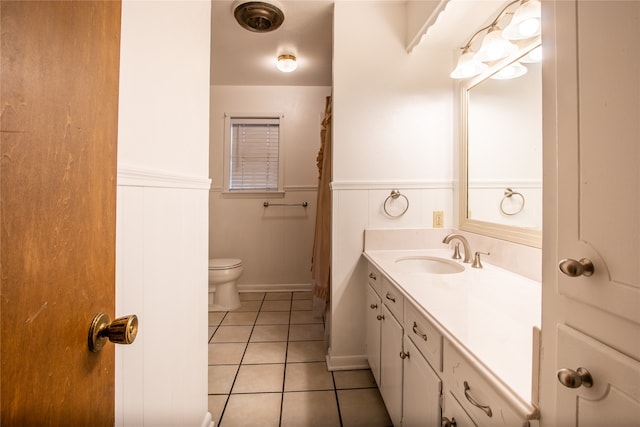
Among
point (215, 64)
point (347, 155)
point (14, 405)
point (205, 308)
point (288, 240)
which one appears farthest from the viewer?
point (288, 240)

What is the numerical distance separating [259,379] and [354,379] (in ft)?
1.92

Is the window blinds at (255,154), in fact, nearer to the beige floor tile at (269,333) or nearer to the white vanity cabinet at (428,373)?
the beige floor tile at (269,333)

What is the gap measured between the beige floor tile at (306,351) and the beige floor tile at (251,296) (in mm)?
1037

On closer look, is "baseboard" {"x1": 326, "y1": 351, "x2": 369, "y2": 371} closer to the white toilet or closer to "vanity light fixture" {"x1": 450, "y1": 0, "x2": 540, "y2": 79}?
the white toilet

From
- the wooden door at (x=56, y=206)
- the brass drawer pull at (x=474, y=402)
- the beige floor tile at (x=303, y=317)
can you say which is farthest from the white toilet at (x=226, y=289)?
the brass drawer pull at (x=474, y=402)

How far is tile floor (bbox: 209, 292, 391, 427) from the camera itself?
137 centimetres

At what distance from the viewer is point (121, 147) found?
0.67m

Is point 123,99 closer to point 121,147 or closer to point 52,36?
point 121,147

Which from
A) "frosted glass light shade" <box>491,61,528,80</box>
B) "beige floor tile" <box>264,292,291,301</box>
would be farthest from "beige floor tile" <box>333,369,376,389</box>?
"frosted glass light shade" <box>491,61,528,80</box>

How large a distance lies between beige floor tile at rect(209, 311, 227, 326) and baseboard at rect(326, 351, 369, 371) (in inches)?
45.8

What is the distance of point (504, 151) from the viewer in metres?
1.39

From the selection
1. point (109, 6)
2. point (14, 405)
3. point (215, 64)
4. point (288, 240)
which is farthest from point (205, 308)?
point (215, 64)

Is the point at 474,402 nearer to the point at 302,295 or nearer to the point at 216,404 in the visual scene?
the point at 216,404

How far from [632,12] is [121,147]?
38.0 inches
